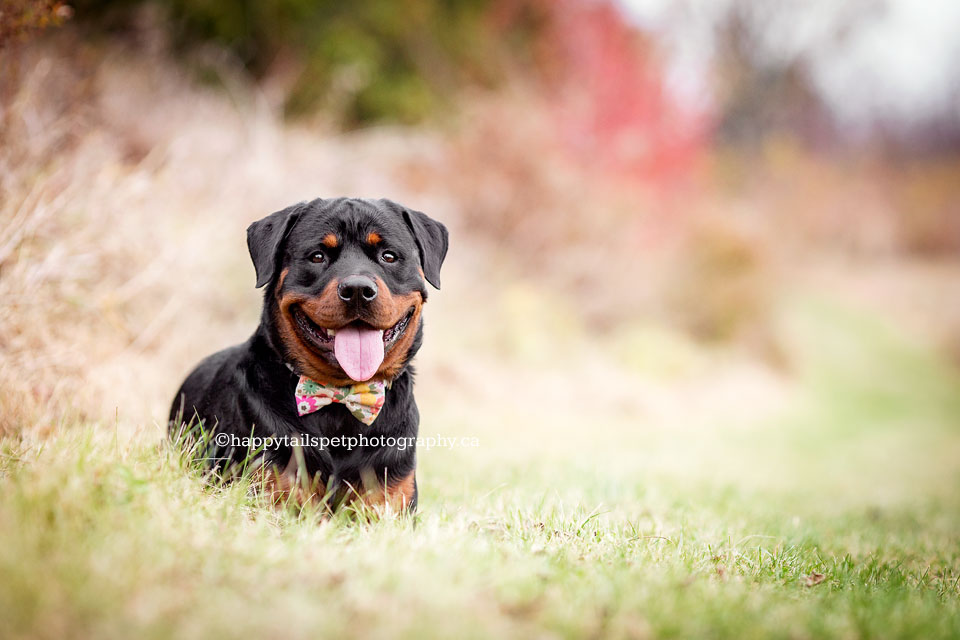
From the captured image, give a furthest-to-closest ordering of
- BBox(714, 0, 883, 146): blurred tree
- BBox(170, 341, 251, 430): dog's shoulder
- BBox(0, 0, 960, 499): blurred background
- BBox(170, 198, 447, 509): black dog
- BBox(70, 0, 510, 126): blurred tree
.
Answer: BBox(714, 0, 883, 146): blurred tree
BBox(70, 0, 510, 126): blurred tree
BBox(0, 0, 960, 499): blurred background
BBox(170, 341, 251, 430): dog's shoulder
BBox(170, 198, 447, 509): black dog

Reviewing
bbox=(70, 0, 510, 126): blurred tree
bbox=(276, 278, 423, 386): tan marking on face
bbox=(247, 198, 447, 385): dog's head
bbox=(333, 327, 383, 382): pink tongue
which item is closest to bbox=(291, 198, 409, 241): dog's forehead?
bbox=(247, 198, 447, 385): dog's head

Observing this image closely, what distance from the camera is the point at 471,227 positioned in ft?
40.0

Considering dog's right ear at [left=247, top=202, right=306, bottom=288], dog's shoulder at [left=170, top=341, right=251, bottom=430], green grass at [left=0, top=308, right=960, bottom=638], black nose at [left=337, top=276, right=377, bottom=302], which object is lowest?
green grass at [left=0, top=308, right=960, bottom=638]

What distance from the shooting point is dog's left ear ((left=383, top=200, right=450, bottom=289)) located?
3.38m

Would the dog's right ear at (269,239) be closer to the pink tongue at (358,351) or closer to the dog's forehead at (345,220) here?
the dog's forehead at (345,220)

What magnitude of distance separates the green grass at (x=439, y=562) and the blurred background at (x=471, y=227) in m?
0.89

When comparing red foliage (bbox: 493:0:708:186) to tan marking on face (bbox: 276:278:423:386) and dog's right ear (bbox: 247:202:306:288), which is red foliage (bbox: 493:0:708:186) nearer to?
dog's right ear (bbox: 247:202:306:288)

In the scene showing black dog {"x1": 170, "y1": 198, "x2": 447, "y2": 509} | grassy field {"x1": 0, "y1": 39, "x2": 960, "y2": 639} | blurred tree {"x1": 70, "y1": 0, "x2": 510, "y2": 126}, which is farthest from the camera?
blurred tree {"x1": 70, "y1": 0, "x2": 510, "y2": 126}

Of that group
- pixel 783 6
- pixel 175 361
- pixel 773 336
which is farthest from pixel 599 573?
pixel 783 6

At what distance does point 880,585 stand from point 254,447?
2811 mm

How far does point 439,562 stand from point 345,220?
5.31 feet

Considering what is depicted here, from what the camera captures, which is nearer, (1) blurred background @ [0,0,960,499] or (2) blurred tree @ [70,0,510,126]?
(1) blurred background @ [0,0,960,499]

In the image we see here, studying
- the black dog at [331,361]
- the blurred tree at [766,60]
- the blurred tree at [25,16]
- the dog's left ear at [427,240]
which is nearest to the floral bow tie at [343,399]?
the black dog at [331,361]

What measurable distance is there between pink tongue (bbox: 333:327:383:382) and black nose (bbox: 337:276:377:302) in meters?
0.19
